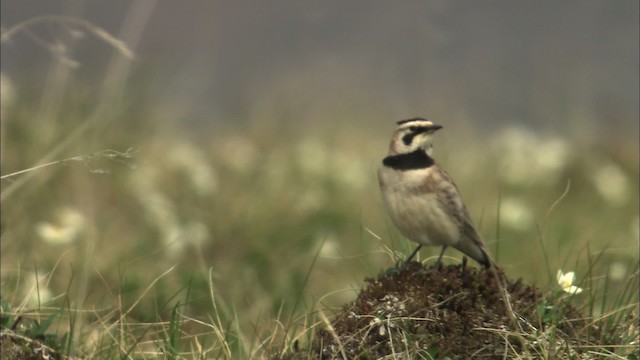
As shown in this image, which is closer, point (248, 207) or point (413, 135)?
point (413, 135)

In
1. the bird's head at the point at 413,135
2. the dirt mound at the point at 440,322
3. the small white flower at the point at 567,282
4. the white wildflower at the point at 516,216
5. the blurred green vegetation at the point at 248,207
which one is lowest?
the blurred green vegetation at the point at 248,207

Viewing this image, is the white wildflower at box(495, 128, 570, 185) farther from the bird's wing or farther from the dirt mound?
the dirt mound

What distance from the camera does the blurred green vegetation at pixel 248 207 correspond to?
7.98 metres

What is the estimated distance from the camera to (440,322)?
186 inches

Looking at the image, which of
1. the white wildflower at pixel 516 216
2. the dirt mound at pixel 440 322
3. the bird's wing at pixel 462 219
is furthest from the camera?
the white wildflower at pixel 516 216

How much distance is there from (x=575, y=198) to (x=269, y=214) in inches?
108

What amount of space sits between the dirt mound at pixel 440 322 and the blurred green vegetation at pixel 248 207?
8.10 feet

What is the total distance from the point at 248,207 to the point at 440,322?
4.61 metres

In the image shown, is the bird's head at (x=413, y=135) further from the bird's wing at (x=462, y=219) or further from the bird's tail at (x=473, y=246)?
the bird's tail at (x=473, y=246)

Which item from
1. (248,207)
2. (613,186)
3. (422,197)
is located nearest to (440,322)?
(422,197)

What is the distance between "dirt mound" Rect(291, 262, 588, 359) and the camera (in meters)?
4.65

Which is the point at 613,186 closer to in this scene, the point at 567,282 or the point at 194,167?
the point at 194,167

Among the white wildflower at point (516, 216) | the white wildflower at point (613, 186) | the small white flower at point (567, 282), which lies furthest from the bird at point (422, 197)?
the white wildflower at point (613, 186)

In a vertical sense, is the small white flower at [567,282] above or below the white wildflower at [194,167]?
above
